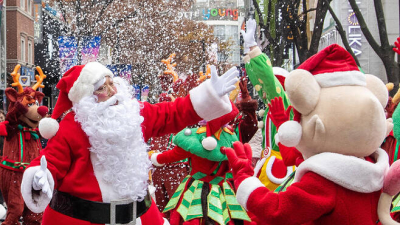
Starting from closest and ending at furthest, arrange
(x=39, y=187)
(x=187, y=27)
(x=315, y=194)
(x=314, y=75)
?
(x=315, y=194) → (x=314, y=75) → (x=39, y=187) → (x=187, y=27)

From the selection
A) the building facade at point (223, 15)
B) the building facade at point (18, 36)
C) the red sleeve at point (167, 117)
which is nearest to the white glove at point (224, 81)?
the red sleeve at point (167, 117)

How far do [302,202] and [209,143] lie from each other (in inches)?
104

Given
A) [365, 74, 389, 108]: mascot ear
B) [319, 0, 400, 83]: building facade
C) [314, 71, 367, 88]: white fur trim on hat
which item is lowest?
[365, 74, 389, 108]: mascot ear

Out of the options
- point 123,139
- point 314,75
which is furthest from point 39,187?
point 314,75

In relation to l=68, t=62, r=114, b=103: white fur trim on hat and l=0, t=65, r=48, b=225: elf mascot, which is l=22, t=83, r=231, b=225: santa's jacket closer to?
l=68, t=62, r=114, b=103: white fur trim on hat

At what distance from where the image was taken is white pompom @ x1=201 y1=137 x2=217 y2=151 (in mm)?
5191

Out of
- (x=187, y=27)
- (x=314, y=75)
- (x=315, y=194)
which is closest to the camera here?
(x=315, y=194)

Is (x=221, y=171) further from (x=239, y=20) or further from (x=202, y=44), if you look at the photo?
(x=239, y=20)

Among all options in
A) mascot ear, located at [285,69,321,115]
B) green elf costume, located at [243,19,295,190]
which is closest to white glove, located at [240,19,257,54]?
green elf costume, located at [243,19,295,190]

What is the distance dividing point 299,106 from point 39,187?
170cm

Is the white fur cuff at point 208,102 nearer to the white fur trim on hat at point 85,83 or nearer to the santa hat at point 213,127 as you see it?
the white fur trim on hat at point 85,83

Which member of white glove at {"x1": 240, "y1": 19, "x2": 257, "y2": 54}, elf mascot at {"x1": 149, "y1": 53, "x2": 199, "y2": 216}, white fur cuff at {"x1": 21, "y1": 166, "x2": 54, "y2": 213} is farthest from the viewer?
elf mascot at {"x1": 149, "y1": 53, "x2": 199, "y2": 216}

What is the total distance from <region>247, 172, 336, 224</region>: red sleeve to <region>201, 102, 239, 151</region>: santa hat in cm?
250

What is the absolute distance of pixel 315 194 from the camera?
2.64 meters
